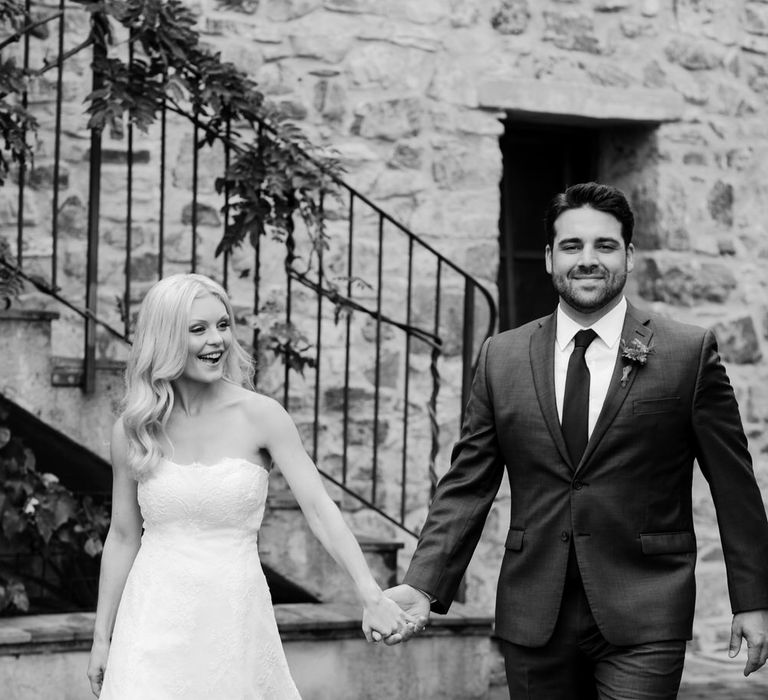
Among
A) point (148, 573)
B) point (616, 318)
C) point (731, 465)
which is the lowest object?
point (148, 573)

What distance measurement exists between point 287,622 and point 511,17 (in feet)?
11.6

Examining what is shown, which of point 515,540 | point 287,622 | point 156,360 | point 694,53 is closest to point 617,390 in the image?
point 515,540

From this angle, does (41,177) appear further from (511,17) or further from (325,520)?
(325,520)

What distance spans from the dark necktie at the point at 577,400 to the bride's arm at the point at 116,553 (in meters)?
1.16

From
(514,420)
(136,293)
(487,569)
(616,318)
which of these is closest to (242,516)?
(514,420)

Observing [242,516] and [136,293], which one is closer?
Answer: [242,516]

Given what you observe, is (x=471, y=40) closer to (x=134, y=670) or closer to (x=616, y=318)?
(x=616, y=318)

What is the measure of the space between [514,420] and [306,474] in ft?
1.90

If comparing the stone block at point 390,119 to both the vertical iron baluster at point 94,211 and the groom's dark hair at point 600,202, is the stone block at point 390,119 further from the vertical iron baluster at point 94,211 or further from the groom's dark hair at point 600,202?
the groom's dark hair at point 600,202

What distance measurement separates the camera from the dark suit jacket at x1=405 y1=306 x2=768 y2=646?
379 cm

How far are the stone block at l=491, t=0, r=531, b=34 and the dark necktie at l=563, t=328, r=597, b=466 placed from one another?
4035 millimetres

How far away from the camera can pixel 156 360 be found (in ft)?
13.1

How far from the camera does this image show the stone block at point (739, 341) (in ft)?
26.9

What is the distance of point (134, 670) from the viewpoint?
3.87 m
